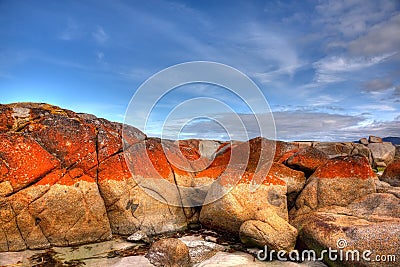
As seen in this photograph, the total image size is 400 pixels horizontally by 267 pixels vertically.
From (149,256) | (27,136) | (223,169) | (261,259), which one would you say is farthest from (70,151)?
(261,259)

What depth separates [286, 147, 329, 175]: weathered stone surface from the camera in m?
11.9

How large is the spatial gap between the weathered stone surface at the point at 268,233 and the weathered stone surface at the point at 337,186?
Result: 2.06 metres

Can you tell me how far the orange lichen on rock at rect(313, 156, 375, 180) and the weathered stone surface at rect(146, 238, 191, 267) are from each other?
5479mm

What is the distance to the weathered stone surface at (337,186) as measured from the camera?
10625mm

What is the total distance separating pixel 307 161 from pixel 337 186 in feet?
5.06

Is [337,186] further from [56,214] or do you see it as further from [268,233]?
[56,214]

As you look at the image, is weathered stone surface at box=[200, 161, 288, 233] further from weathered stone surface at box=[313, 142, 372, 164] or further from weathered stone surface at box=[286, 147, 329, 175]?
weathered stone surface at box=[313, 142, 372, 164]

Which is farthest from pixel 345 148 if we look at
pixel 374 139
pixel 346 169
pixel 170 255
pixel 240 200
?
pixel 170 255

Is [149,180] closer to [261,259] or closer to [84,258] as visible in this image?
[84,258]

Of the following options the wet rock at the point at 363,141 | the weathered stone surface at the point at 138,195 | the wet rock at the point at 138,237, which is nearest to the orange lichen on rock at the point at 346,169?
Answer: the weathered stone surface at the point at 138,195

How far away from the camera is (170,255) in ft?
26.3

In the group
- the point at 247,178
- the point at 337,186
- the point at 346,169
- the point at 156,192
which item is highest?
the point at 346,169

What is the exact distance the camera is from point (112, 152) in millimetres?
10719

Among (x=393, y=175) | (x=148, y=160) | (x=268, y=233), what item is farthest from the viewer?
(x=393, y=175)
